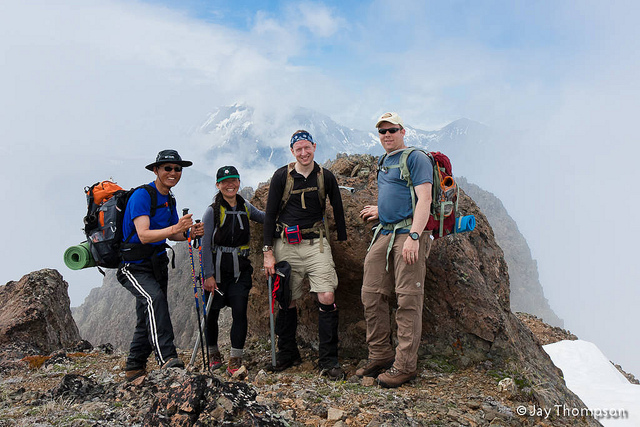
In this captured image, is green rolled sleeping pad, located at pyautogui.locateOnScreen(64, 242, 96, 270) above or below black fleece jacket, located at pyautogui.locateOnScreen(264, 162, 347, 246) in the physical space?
below

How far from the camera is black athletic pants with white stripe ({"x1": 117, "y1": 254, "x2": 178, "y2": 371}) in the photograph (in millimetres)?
6438

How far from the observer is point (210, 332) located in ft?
26.6

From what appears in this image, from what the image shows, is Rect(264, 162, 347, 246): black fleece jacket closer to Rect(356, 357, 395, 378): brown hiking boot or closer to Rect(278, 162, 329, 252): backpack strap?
Rect(278, 162, 329, 252): backpack strap

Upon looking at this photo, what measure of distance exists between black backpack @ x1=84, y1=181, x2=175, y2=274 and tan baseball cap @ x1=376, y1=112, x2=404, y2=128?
3.93 meters

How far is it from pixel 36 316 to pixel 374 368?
1143 centimetres

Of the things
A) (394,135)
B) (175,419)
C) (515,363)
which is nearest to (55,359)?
(175,419)

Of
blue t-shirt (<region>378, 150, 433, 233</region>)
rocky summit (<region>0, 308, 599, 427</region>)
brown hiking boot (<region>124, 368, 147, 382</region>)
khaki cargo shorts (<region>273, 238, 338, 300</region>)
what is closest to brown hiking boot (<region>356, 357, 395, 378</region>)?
rocky summit (<region>0, 308, 599, 427</region>)

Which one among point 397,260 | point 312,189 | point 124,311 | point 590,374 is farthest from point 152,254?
point 124,311

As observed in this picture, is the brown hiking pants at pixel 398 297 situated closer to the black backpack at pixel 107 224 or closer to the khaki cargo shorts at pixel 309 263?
the khaki cargo shorts at pixel 309 263

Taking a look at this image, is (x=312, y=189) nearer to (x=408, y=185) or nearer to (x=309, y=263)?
(x=309, y=263)

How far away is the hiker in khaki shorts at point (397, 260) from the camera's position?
Answer: 623 centimetres

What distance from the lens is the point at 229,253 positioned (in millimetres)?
7566

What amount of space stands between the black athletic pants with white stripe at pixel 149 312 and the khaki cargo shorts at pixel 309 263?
7.09 feet

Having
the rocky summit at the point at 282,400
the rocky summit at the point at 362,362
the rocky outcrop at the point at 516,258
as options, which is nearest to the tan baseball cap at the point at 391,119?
the rocky summit at the point at 362,362
